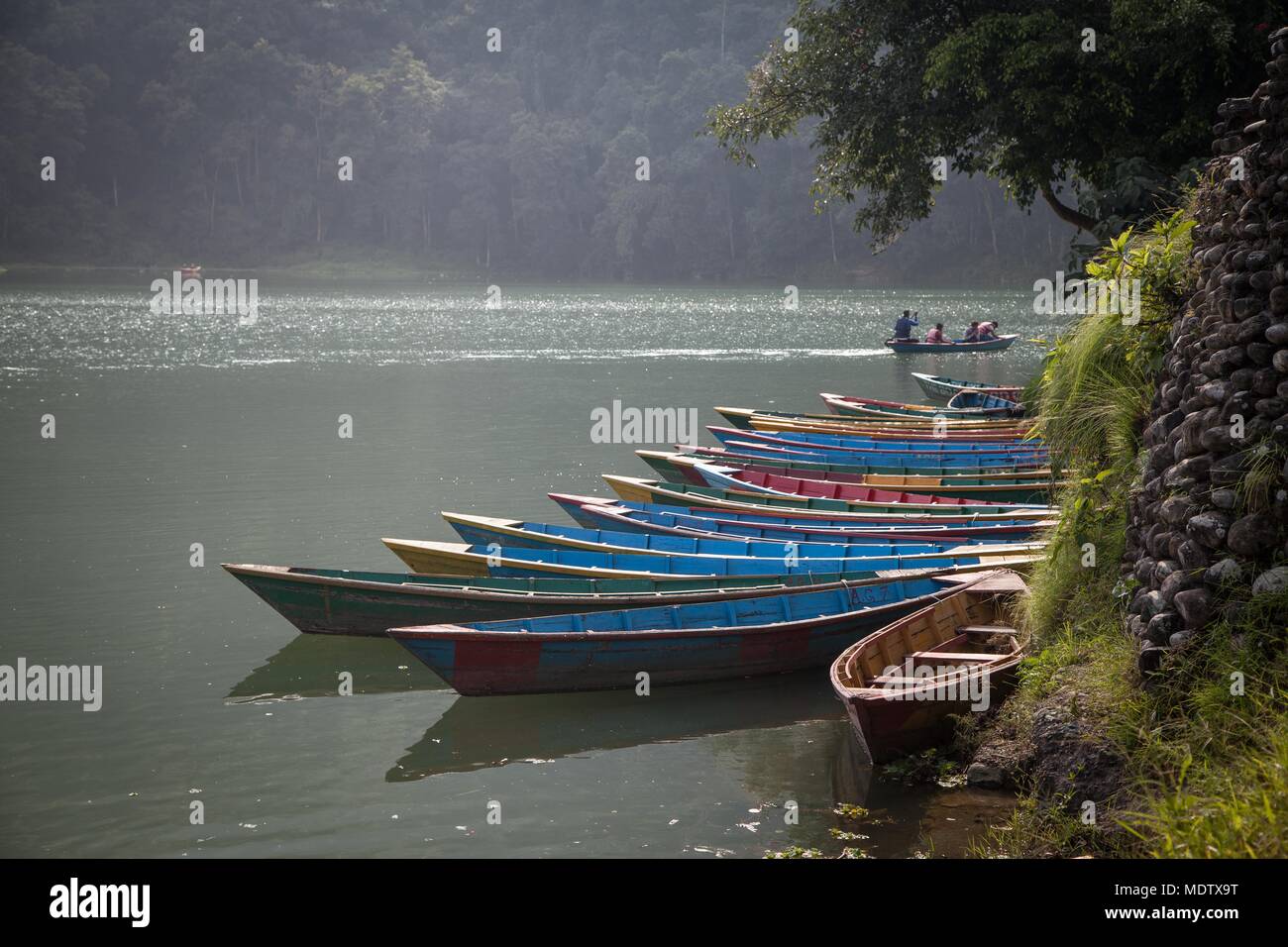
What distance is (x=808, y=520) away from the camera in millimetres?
13922

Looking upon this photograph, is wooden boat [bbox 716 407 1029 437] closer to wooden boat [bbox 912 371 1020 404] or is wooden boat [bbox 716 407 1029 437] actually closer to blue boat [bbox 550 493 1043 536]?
wooden boat [bbox 912 371 1020 404]

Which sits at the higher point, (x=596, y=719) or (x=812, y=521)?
(x=812, y=521)

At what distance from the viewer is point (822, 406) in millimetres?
30812

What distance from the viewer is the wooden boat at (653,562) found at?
1162 cm

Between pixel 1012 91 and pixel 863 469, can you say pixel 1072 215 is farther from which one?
pixel 863 469

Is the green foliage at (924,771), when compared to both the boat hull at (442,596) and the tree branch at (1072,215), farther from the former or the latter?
the tree branch at (1072,215)

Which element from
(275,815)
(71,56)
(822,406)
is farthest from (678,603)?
(71,56)

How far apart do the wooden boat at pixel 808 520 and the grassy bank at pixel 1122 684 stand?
2.72 metres

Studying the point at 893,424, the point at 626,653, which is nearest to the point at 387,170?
the point at 893,424

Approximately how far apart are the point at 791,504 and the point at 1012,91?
29.7 feet

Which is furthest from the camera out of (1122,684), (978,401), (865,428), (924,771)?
(978,401)

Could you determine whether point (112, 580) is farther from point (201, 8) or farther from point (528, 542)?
point (201, 8)

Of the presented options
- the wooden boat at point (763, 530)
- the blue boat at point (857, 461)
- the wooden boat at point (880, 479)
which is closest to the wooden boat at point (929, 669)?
the wooden boat at point (763, 530)
